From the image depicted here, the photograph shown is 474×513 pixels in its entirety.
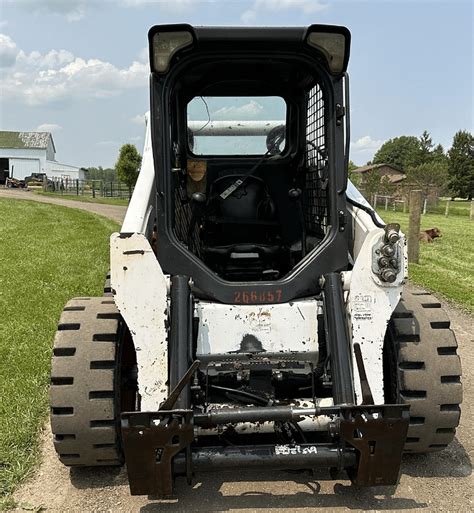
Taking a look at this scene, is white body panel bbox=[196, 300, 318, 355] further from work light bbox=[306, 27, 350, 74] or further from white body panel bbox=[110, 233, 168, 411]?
work light bbox=[306, 27, 350, 74]

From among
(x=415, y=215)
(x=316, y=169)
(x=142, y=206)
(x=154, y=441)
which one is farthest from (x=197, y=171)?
(x=415, y=215)

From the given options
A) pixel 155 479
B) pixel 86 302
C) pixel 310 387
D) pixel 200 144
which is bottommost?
pixel 155 479

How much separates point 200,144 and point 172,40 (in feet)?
5.77

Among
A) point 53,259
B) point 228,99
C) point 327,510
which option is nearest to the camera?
point 327,510

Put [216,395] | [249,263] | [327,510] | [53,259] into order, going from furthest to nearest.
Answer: [53,259] < [249,263] < [216,395] < [327,510]

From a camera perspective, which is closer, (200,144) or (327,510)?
(327,510)

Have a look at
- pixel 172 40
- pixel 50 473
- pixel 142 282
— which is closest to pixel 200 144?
pixel 172 40

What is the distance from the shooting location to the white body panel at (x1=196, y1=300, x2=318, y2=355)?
339cm

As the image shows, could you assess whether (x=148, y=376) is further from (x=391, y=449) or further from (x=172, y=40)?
(x=172, y=40)

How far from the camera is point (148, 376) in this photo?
3.21m

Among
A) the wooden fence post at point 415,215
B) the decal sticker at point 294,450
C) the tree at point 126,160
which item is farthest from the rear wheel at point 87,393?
the tree at point 126,160

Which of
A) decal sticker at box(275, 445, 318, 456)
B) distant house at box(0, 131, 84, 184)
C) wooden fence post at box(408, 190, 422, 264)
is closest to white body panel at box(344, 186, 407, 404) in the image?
decal sticker at box(275, 445, 318, 456)

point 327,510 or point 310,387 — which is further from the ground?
point 310,387

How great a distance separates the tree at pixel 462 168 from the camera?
199ft
